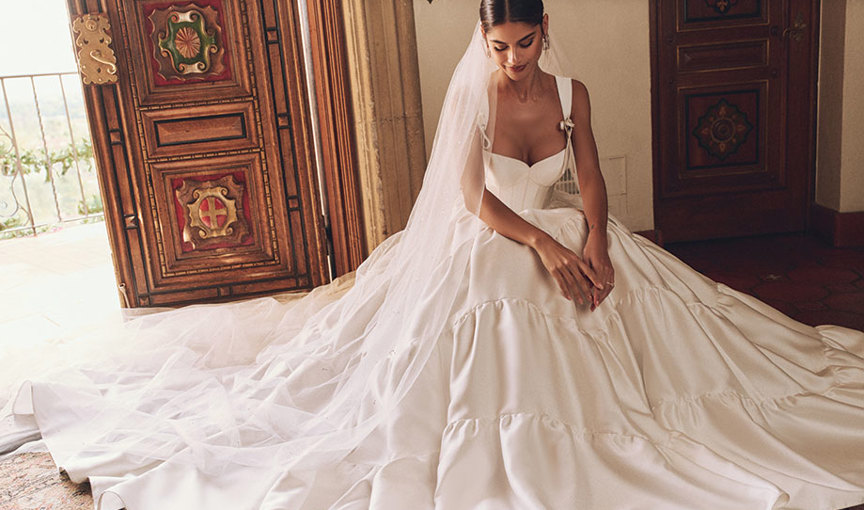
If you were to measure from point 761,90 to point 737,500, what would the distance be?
3368mm

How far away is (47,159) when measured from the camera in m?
6.93

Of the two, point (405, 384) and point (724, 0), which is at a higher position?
point (724, 0)

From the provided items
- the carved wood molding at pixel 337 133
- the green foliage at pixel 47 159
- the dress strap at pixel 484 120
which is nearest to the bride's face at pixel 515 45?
the dress strap at pixel 484 120

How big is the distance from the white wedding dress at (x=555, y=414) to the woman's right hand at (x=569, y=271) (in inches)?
1.6

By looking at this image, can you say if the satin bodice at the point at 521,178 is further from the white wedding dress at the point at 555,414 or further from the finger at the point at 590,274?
the finger at the point at 590,274

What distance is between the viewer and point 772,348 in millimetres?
2309

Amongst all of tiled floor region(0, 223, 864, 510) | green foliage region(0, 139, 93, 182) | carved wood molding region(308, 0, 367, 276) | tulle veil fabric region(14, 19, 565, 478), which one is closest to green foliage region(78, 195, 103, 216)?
green foliage region(0, 139, 93, 182)

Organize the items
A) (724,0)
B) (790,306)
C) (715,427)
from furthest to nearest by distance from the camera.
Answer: (724,0)
(790,306)
(715,427)

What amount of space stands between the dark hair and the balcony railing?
567 cm

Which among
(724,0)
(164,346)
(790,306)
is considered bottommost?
(790,306)

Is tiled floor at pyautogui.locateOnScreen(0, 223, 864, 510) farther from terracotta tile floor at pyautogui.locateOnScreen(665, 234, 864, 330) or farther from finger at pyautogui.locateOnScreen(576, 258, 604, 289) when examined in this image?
finger at pyautogui.locateOnScreen(576, 258, 604, 289)

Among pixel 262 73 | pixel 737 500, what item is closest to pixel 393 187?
pixel 262 73

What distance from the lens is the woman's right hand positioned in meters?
2.06

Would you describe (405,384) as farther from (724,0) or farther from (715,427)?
(724,0)
